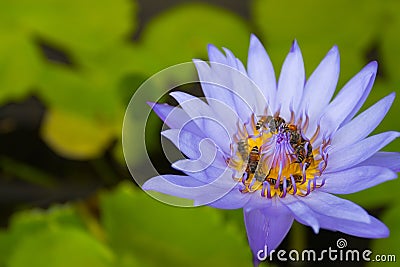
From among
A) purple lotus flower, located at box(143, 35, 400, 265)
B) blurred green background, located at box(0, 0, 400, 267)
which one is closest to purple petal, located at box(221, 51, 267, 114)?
purple lotus flower, located at box(143, 35, 400, 265)

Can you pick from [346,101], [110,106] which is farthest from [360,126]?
[110,106]

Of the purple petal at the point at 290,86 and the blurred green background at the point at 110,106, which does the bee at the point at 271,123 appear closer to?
the purple petal at the point at 290,86

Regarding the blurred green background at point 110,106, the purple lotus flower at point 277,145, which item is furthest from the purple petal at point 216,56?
the blurred green background at point 110,106

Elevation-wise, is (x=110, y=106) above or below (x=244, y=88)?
below

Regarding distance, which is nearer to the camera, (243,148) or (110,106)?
(243,148)

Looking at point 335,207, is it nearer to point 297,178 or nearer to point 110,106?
point 297,178
